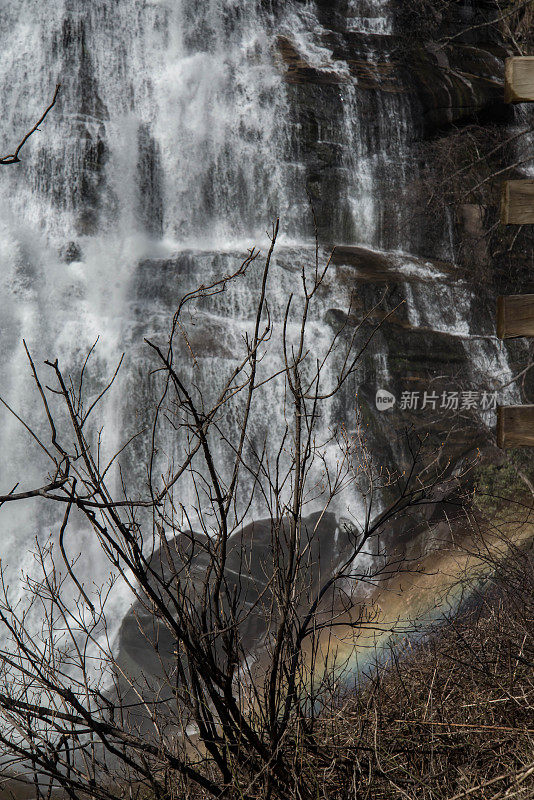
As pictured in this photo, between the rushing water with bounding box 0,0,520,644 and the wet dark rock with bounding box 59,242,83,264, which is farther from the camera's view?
the wet dark rock with bounding box 59,242,83,264

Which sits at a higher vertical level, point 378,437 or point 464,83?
point 464,83

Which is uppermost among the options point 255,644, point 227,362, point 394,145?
point 394,145

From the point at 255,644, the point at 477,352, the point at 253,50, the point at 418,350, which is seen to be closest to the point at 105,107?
the point at 253,50

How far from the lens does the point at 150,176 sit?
32.5 feet

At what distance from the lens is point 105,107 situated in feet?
32.1

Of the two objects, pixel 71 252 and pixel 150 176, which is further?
pixel 150 176

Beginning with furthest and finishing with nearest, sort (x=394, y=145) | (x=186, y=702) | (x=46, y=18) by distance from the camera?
1. (x=394, y=145)
2. (x=46, y=18)
3. (x=186, y=702)

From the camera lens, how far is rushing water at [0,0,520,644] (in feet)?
27.9

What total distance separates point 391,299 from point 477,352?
1512 millimetres

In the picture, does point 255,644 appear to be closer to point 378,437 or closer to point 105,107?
point 378,437

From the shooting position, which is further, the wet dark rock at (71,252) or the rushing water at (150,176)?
the wet dark rock at (71,252)

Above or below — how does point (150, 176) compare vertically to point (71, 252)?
above

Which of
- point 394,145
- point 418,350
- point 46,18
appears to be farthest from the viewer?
point 394,145

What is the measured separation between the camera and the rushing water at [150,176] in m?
8.51
